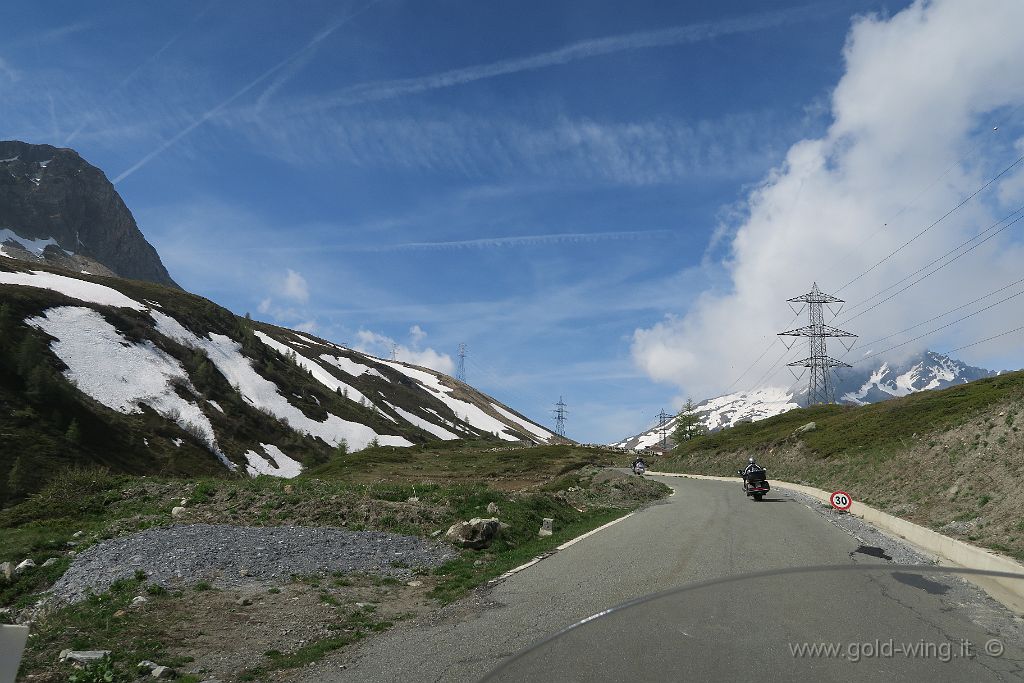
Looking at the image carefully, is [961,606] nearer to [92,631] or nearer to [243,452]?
[92,631]

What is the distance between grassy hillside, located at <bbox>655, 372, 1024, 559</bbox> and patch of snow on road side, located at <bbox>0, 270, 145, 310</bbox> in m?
97.0

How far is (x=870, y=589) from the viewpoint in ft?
22.1

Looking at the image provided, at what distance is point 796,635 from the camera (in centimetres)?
620

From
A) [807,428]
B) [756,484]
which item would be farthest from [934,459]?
[807,428]

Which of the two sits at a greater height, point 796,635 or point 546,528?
point 796,635

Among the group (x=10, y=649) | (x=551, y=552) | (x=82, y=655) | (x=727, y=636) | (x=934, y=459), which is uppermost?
(x=934, y=459)

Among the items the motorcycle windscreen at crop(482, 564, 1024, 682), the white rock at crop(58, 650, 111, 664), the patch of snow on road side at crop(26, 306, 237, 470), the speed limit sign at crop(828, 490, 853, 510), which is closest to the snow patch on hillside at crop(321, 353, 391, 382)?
the patch of snow on road side at crop(26, 306, 237, 470)

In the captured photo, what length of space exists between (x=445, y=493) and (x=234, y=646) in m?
13.1

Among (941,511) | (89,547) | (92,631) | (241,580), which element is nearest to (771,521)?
(941,511)

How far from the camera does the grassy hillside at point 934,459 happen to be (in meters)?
17.9

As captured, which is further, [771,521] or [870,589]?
[771,521]

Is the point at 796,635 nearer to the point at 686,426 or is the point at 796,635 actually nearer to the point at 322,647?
the point at 322,647

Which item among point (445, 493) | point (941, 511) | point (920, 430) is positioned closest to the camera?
point (941, 511)

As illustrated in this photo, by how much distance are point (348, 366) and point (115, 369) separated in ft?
368
